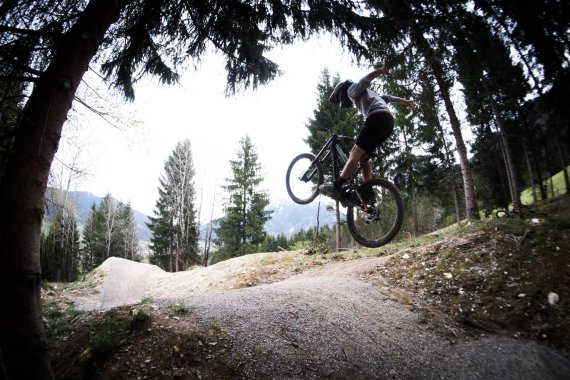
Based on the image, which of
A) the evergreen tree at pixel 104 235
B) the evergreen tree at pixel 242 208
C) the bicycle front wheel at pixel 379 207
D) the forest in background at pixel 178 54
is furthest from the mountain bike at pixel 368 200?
the evergreen tree at pixel 104 235

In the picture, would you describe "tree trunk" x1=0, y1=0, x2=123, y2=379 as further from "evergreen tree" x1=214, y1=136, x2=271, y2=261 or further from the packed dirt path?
"evergreen tree" x1=214, y1=136, x2=271, y2=261

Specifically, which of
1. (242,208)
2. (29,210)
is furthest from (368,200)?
(242,208)

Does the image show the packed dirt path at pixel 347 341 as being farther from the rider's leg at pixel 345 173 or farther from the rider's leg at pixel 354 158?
the rider's leg at pixel 354 158

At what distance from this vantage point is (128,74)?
170 inches

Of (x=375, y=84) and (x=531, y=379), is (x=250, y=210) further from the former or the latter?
(x=531, y=379)

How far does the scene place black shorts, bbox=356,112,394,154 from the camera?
4.45 metres

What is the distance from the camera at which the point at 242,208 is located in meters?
29.1

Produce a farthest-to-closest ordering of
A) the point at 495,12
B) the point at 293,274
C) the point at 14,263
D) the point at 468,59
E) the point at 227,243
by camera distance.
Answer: the point at 227,243 → the point at 293,274 → the point at 468,59 → the point at 495,12 → the point at 14,263

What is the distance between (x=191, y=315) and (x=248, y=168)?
2658 centimetres

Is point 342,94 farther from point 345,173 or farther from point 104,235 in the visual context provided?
point 104,235

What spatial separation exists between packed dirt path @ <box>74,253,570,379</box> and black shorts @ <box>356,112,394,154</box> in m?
2.42

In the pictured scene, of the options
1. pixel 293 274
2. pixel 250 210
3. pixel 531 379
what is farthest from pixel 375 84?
pixel 250 210

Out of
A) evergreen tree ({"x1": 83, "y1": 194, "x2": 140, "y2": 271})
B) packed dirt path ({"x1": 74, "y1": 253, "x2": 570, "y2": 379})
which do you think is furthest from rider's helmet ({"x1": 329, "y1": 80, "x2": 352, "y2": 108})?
evergreen tree ({"x1": 83, "y1": 194, "x2": 140, "y2": 271})

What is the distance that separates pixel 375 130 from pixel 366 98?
59 cm
